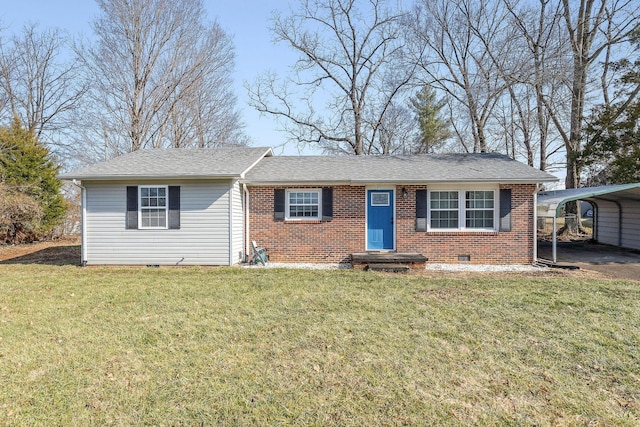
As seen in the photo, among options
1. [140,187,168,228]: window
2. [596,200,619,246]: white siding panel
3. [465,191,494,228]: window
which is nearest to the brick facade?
[465,191,494,228]: window

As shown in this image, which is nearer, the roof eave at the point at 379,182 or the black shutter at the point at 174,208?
the black shutter at the point at 174,208

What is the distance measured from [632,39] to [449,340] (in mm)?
19536

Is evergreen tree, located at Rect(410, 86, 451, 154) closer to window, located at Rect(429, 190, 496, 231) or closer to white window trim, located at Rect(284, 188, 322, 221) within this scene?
window, located at Rect(429, 190, 496, 231)

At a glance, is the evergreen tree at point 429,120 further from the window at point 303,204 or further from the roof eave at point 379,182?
the window at point 303,204

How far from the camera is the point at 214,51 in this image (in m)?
22.2

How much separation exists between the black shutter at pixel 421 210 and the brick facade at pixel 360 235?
0.43ft

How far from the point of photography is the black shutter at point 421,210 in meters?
10.6

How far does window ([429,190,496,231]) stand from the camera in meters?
10.6

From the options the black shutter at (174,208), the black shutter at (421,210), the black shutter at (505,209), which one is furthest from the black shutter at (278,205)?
the black shutter at (505,209)

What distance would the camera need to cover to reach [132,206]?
10211 millimetres

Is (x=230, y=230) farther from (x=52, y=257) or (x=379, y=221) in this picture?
(x=52, y=257)

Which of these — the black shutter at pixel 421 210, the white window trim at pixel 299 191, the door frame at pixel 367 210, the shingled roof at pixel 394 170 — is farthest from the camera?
the white window trim at pixel 299 191

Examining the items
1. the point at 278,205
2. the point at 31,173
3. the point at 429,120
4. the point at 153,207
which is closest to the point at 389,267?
the point at 278,205

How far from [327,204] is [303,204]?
2.47ft
